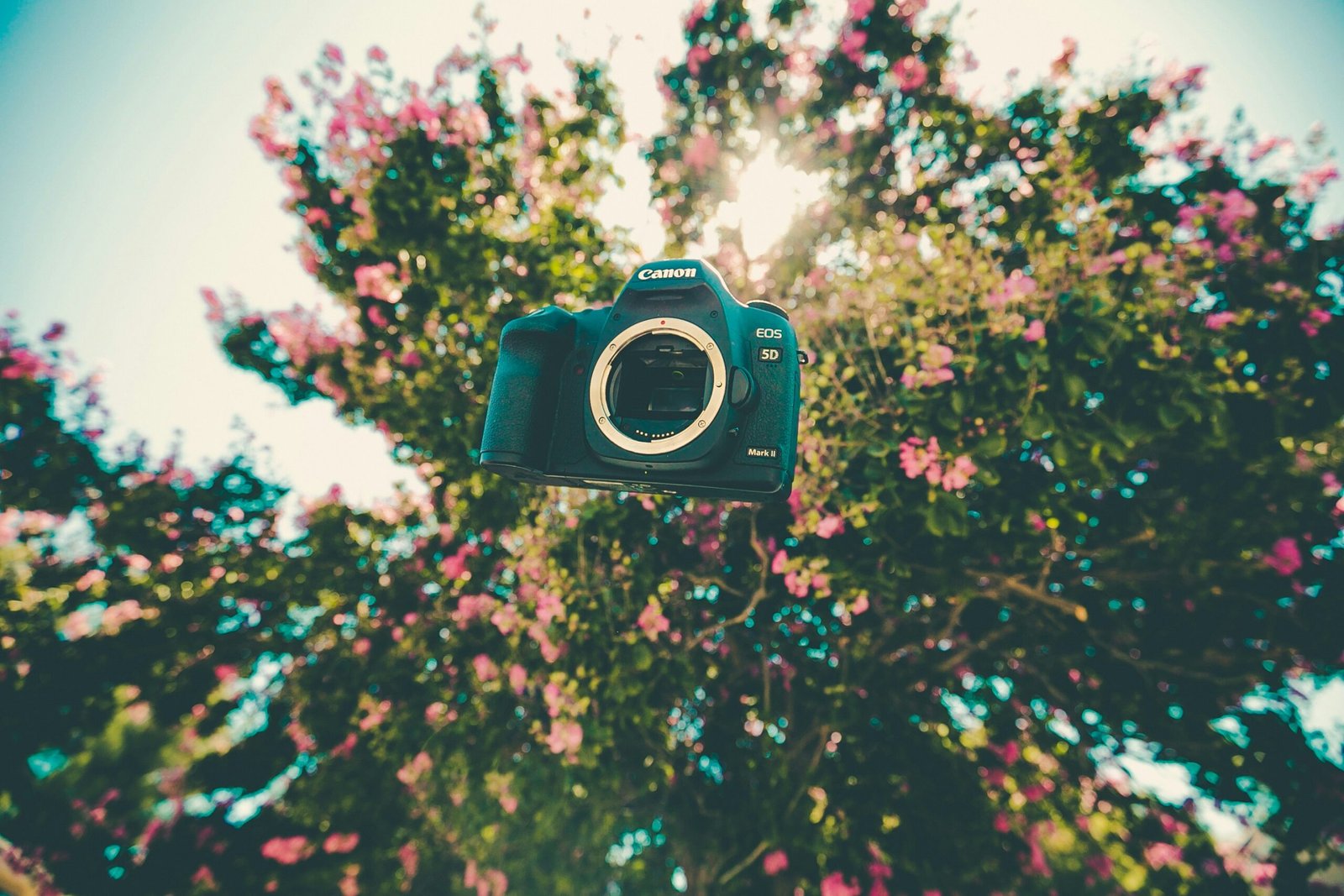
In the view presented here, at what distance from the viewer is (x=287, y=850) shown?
4891 millimetres

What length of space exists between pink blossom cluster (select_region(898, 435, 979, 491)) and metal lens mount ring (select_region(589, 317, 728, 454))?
5.67 feet

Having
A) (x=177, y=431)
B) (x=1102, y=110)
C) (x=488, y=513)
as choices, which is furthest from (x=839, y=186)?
(x=177, y=431)

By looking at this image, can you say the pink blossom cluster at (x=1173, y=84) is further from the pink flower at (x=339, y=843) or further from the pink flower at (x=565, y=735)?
the pink flower at (x=339, y=843)

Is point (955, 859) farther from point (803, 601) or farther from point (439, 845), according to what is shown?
point (439, 845)

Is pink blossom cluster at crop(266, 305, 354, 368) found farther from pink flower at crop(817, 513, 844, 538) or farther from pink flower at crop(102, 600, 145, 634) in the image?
pink flower at crop(817, 513, 844, 538)

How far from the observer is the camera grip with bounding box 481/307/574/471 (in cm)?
150

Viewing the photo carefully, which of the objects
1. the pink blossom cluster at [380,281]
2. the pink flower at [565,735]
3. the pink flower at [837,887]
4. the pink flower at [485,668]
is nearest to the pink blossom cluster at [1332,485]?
the pink flower at [837,887]

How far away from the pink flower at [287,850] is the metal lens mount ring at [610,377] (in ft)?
20.4

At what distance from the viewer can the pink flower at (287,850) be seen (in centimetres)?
489

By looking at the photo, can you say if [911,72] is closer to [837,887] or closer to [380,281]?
[380,281]

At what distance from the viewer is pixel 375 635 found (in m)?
4.75

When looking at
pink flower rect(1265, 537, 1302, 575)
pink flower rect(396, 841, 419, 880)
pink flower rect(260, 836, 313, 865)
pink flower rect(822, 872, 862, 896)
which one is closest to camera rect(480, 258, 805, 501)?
pink flower rect(822, 872, 862, 896)

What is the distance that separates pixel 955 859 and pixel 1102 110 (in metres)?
5.88

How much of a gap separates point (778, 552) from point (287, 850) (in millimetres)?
5550
